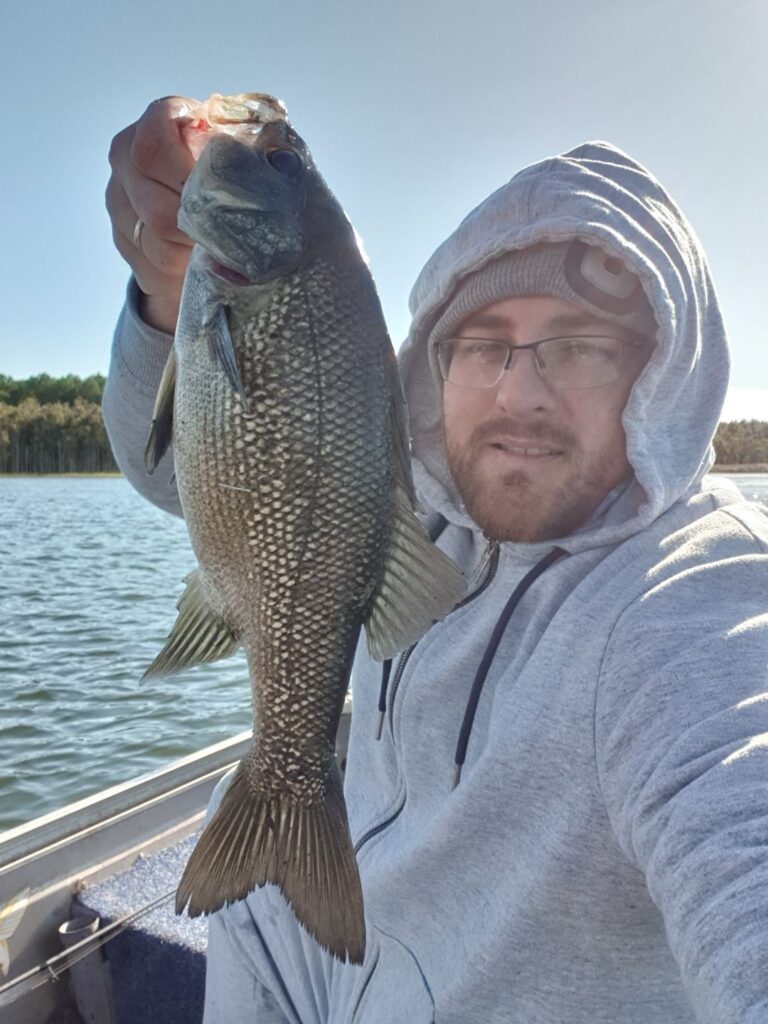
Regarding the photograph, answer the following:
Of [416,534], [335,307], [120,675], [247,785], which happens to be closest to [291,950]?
[247,785]

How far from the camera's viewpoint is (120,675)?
1021 cm

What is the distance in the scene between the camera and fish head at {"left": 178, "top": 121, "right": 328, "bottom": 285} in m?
1.56

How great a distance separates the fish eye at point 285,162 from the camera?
164 cm

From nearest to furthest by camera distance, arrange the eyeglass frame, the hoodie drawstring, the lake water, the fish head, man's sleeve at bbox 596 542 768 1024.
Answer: man's sleeve at bbox 596 542 768 1024
the fish head
the hoodie drawstring
the eyeglass frame
the lake water

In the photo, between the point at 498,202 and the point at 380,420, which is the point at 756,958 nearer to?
the point at 380,420

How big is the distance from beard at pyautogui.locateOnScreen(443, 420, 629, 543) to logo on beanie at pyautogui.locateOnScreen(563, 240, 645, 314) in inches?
14.7

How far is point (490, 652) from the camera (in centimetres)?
202

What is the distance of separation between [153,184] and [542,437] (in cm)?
116

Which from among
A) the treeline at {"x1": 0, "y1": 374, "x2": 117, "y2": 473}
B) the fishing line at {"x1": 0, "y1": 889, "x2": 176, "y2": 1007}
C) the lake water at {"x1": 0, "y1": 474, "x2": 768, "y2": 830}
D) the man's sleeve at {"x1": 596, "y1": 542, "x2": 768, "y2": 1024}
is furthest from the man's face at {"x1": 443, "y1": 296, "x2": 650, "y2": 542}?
the treeline at {"x1": 0, "y1": 374, "x2": 117, "y2": 473}

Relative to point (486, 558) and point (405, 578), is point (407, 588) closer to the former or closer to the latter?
→ point (405, 578)

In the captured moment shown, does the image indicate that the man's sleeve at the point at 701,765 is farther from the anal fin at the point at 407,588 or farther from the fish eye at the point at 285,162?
the fish eye at the point at 285,162

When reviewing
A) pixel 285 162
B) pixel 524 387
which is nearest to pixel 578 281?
pixel 524 387

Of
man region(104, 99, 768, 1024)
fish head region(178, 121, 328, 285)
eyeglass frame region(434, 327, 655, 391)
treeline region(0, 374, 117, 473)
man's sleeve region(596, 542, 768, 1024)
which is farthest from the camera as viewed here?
treeline region(0, 374, 117, 473)

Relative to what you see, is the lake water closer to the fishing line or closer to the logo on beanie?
the fishing line
